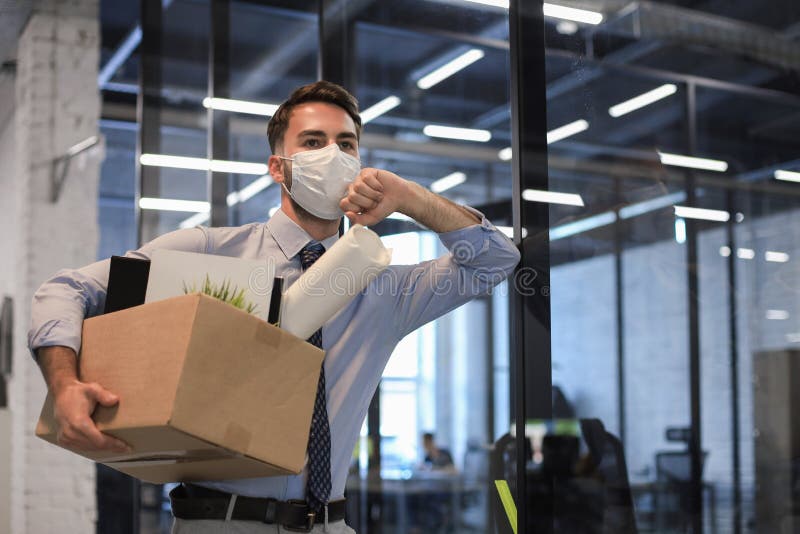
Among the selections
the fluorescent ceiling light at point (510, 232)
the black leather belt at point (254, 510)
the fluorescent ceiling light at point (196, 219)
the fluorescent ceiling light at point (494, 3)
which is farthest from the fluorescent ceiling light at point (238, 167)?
the black leather belt at point (254, 510)

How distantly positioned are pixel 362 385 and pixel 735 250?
0.74 m

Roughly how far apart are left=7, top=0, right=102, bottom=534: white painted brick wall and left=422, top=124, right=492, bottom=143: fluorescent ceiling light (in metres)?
2.69

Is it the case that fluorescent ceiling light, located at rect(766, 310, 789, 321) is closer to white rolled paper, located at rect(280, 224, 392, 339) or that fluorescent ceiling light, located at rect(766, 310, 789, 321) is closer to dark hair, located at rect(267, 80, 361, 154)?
white rolled paper, located at rect(280, 224, 392, 339)

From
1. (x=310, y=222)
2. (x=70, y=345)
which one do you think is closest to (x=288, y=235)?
(x=310, y=222)

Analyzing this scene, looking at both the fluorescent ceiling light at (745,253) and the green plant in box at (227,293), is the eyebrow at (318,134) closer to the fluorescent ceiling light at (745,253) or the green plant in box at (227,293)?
the green plant in box at (227,293)

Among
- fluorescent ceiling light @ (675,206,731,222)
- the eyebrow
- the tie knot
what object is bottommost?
the tie knot

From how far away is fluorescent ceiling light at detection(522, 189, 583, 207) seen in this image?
2.00m

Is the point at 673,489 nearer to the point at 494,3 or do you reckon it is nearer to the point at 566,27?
the point at 566,27

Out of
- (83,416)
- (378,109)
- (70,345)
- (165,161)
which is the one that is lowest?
(83,416)

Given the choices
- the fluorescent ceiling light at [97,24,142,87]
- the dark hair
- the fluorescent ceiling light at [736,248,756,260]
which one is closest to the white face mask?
the dark hair

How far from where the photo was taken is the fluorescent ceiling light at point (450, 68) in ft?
8.25

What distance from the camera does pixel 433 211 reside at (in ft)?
5.92

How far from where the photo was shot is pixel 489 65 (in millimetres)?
2422

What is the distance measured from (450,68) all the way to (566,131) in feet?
2.46
